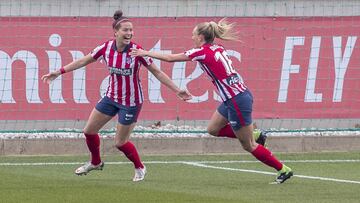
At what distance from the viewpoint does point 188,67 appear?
20.2m

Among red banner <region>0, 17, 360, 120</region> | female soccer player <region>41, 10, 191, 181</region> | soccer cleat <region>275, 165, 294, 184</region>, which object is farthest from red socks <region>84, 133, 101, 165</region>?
red banner <region>0, 17, 360, 120</region>

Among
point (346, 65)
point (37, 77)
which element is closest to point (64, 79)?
point (37, 77)

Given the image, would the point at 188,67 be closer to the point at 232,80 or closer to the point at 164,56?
the point at 232,80

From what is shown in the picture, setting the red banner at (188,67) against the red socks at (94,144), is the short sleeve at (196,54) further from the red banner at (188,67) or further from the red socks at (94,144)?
the red banner at (188,67)

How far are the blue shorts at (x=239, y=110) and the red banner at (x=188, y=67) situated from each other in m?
5.62

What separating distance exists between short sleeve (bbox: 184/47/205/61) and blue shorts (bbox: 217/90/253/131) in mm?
624

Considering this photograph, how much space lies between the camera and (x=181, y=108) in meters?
20.2

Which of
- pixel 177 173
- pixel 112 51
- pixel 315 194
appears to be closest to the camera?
pixel 315 194

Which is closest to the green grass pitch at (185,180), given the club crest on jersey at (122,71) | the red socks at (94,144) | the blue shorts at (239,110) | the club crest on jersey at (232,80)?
the red socks at (94,144)

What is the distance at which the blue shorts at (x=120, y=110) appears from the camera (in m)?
15.0

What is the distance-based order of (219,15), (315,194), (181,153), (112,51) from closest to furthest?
(315,194) → (112,51) → (181,153) → (219,15)

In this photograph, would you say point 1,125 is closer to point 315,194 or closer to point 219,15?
point 219,15

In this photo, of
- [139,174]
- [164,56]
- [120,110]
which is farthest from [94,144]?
[164,56]

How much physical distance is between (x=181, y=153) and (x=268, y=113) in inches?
74.7
